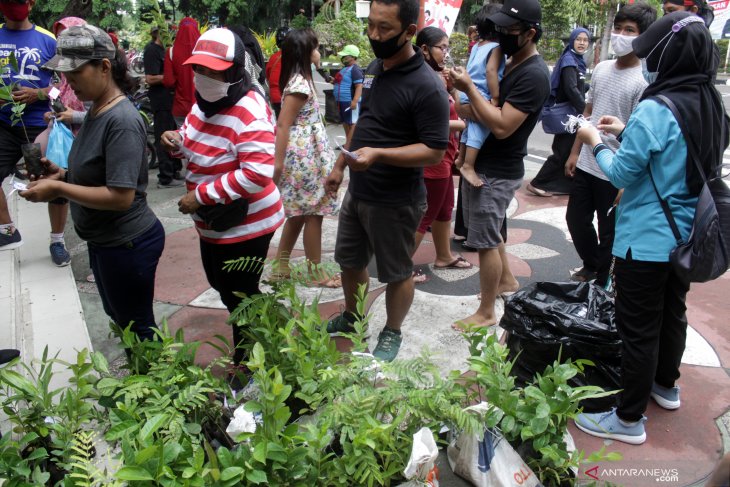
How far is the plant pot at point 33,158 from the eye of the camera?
2.68 meters

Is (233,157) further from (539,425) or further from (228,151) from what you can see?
(539,425)

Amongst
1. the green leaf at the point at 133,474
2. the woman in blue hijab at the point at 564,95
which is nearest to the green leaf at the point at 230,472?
the green leaf at the point at 133,474

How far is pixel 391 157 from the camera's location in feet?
9.44

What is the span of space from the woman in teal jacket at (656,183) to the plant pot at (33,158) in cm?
264

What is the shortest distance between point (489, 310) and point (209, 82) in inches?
87.2

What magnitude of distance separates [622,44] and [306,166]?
227 centimetres

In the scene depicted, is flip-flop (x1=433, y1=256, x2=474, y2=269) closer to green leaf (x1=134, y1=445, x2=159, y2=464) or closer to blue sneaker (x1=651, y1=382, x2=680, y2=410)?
blue sneaker (x1=651, y1=382, x2=680, y2=410)

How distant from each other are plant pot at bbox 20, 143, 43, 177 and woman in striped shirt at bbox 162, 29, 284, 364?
59 cm

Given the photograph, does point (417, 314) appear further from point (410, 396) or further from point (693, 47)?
point (693, 47)

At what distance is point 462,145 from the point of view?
4.05 metres

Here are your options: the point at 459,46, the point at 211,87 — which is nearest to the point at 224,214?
the point at 211,87

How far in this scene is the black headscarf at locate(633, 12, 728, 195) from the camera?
7.73 ft

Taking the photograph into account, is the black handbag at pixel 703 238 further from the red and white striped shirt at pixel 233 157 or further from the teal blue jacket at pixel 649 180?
the red and white striped shirt at pixel 233 157

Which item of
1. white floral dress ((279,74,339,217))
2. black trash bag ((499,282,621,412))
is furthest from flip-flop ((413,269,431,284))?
black trash bag ((499,282,621,412))
